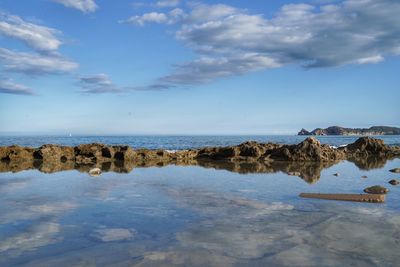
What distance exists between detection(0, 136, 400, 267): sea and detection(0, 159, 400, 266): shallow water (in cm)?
2

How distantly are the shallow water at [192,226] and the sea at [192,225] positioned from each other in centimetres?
2

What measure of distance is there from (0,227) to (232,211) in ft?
16.4

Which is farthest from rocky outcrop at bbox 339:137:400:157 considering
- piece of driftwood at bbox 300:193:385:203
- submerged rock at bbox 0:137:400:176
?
piece of driftwood at bbox 300:193:385:203

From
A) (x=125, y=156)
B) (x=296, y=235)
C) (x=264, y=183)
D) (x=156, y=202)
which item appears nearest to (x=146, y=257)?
(x=296, y=235)

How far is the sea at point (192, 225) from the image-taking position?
5938 millimetres

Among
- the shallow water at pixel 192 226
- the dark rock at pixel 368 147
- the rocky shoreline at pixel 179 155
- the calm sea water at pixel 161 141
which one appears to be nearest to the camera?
the shallow water at pixel 192 226

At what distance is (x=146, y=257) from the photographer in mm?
5906

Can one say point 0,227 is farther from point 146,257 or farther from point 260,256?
point 260,256

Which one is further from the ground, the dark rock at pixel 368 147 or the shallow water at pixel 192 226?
the dark rock at pixel 368 147

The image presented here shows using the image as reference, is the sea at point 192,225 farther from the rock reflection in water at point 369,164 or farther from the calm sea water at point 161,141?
the calm sea water at point 161,141

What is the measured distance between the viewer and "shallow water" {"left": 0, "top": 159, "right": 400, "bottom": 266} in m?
5.94

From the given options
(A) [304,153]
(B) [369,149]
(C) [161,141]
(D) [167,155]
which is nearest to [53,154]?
(D) [167,155]

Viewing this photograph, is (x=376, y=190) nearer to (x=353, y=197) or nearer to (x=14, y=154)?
(x=353, y=197)

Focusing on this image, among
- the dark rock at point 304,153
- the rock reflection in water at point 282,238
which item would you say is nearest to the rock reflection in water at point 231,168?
the dark rock at point 304,153
